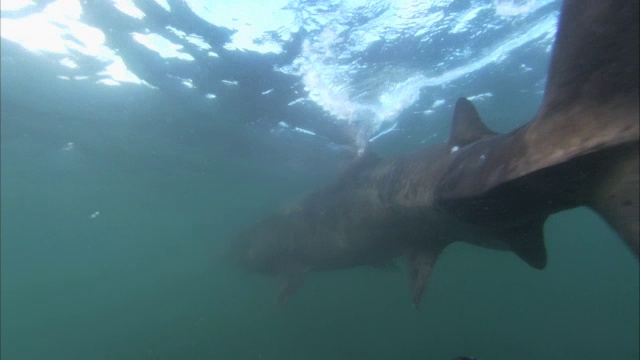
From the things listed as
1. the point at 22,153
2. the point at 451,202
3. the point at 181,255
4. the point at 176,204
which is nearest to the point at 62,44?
the point at 451,202

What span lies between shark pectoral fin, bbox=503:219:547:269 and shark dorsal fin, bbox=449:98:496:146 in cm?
124

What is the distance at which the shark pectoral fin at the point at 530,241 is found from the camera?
4.73 m

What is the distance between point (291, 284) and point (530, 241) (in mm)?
9766

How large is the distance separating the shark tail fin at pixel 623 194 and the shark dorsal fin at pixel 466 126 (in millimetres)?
2657

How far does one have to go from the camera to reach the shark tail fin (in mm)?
2410

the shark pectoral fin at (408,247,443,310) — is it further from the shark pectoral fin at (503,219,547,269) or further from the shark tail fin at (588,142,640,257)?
the shark tail fin at (588,142,640,257)

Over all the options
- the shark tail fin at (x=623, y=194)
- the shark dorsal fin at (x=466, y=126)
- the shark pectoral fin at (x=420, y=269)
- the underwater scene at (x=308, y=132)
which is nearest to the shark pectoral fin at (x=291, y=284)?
the underwater scene at (x=308, y=132)

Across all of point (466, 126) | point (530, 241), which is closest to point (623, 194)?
point (530, 241)

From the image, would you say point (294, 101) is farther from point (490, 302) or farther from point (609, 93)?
point (490, 302)

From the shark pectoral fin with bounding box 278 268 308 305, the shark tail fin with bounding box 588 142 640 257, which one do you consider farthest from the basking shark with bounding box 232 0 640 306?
the shark pectoral fin with bounding box 278 268 308 305

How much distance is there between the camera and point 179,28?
1222 cm

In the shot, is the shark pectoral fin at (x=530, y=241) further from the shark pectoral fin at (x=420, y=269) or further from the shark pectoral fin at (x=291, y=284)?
the shark pectoral fin at (x=291, y=284)

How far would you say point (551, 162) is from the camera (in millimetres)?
2863

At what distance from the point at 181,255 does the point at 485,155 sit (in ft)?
423
